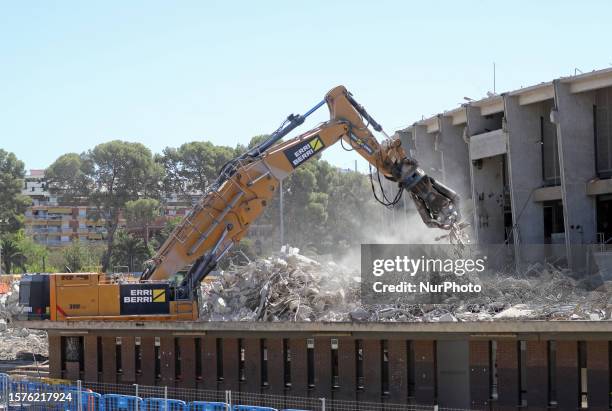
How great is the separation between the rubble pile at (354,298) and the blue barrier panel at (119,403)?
6454 mm

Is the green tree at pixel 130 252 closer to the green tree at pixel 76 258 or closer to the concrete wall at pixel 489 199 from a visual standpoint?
the green tree at pixel 76 258

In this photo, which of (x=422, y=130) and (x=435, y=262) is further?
(x=422, y=130)

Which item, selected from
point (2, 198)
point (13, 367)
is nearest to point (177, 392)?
point (13, 367)

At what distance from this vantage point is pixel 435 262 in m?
28.4

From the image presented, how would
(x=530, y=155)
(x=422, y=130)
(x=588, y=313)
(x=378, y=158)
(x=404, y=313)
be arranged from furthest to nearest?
(x=422, y=130) < (x=530, y=155) < (x=378, y=158) < (x=404, y=313) < (x=588, y=313)

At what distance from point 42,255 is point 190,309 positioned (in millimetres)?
71958

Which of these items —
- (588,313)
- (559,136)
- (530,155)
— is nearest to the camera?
(588,313)

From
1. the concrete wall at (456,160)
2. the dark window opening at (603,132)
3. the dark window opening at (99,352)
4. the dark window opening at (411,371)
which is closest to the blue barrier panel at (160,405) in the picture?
the dark window opening at (411,371)

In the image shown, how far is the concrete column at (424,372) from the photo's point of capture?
26625 mm

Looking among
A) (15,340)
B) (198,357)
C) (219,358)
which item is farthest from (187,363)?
(15,340)

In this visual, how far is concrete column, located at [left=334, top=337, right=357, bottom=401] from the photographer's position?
27.9 meters

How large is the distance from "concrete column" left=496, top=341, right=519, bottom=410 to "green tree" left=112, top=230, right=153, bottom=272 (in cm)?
6783

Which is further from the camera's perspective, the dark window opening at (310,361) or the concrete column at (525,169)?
the concrete column at (525,169)

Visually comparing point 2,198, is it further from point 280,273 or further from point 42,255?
point 280,273
